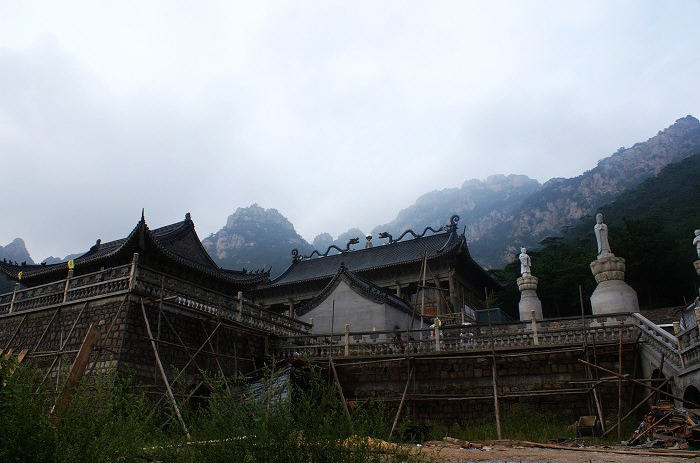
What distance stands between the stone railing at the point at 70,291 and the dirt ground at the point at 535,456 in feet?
33.3

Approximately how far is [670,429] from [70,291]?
16.6m

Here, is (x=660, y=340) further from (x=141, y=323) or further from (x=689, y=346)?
(x=141, y=323)

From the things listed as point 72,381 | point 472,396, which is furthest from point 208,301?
point 72,381

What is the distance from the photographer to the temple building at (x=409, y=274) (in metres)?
33.2

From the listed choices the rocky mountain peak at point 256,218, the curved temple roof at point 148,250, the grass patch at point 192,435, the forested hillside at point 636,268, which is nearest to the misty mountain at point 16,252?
the rocky mountain peak at point 256,218

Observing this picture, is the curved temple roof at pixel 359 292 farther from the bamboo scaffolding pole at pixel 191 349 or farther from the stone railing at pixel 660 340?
the stone railing at pixel 660 340

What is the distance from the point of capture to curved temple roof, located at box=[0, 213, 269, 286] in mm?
20609

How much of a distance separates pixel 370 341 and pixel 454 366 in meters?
2.93

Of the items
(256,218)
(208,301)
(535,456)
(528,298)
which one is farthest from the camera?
(256,218)

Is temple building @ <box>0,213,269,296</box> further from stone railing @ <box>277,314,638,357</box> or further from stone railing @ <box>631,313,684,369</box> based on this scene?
stone railing @ <box>631,313,684,369</box>

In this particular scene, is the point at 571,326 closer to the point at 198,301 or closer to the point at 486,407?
the point at 486,407

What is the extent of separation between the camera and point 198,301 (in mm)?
17953

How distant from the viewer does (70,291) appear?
58.1 feet

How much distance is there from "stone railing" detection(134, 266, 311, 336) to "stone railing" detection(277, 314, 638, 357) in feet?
5.49
